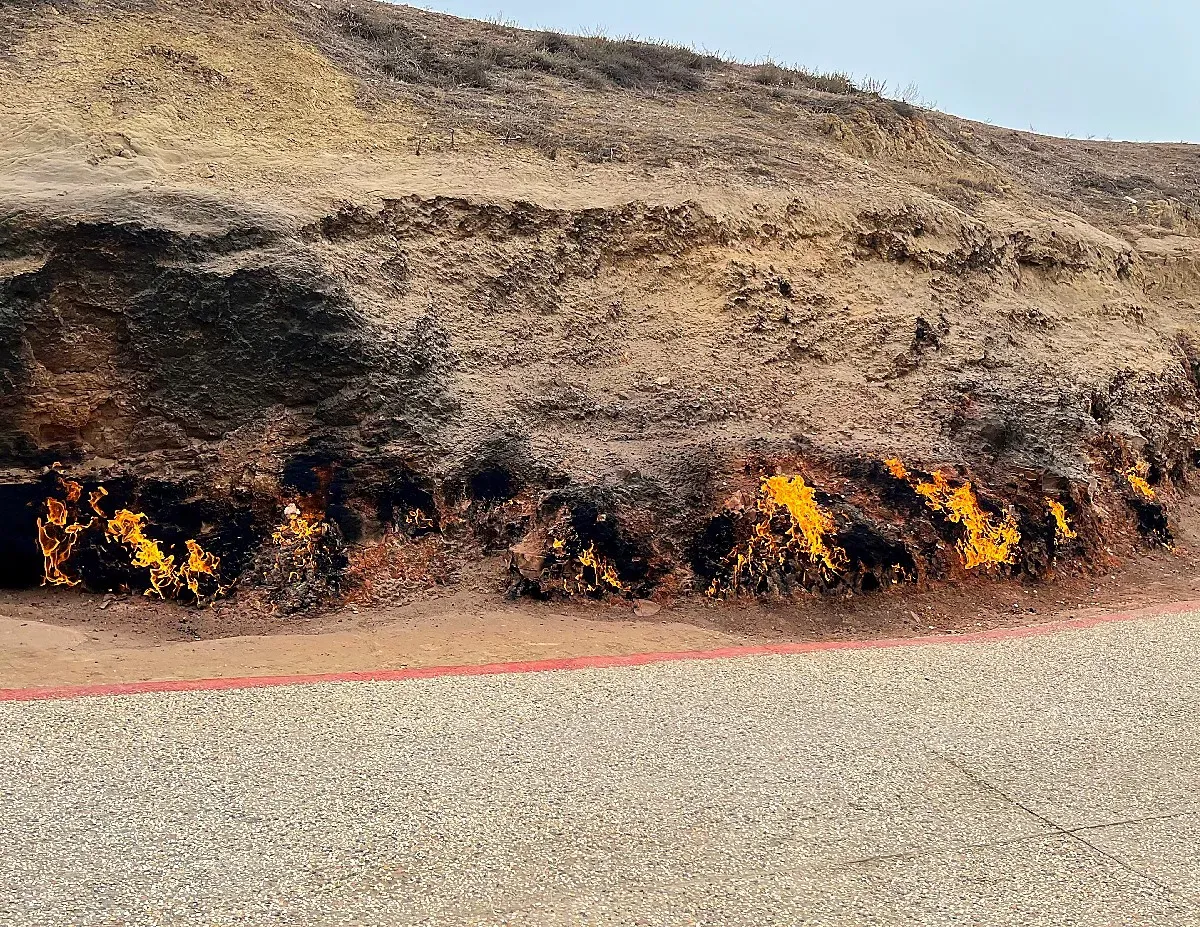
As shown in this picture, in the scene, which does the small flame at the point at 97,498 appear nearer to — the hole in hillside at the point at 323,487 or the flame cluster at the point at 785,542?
the hole in hillside at the point at 323,487

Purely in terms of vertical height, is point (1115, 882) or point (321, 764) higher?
point (1115, 882)

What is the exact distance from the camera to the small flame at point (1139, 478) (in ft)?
35.6

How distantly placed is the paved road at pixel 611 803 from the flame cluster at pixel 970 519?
2.50 metres

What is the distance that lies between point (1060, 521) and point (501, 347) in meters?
5.52

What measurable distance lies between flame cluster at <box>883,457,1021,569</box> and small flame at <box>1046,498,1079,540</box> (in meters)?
0.46

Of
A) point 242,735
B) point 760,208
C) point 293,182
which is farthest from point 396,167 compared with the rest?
point 242,735

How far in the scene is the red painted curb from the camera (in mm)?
6258

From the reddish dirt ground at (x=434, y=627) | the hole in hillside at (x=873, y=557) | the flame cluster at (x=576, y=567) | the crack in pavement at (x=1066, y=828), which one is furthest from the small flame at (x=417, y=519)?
the crack in pavement at (x=1066, y=828)

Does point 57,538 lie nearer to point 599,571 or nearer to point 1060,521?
point 599,571

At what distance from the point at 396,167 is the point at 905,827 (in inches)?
323

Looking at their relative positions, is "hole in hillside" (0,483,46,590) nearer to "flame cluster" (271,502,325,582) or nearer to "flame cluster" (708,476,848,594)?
"flame cluster" (271,502,325,582)

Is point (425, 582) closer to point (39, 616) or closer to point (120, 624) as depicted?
point (120, 624)

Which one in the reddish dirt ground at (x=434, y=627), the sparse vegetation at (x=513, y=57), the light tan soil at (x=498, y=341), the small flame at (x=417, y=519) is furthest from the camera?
the sparse vegetation at (x=513, y=57)

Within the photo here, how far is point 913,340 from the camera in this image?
1082cm
